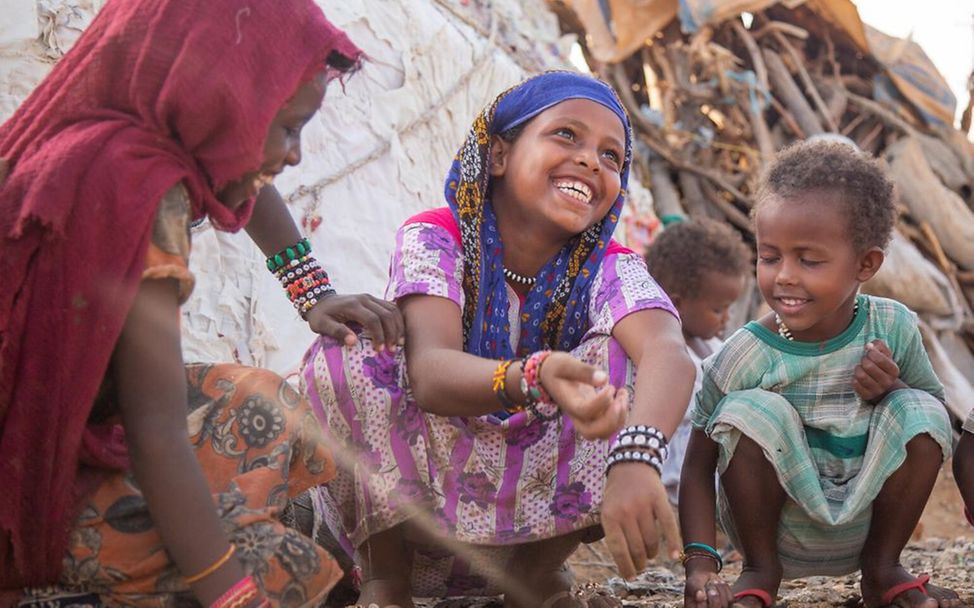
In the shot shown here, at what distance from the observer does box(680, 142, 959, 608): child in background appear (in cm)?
225

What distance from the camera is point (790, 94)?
652 centimetres

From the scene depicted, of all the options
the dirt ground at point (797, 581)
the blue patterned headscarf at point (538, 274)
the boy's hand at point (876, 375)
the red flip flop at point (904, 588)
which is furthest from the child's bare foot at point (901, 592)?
the blue patterned headscarf at point (538, 274)

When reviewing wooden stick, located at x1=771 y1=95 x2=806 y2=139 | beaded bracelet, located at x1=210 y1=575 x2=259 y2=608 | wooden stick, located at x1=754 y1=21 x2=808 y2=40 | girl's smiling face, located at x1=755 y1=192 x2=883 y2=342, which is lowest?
beaded bracelet, located at x1=210 y1=575 x2=259 y2=608

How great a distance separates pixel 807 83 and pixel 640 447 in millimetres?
5239

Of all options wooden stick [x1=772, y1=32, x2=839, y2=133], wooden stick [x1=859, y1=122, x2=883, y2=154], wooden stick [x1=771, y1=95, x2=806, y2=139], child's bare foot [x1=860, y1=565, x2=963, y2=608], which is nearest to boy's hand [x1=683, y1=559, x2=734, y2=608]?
child's bare foot [x1=860, y1=565, x2=963, y2=608]

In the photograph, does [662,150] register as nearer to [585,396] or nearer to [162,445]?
[585,396]

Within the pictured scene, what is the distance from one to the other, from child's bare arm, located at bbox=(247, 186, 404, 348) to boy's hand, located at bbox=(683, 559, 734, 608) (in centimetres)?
79

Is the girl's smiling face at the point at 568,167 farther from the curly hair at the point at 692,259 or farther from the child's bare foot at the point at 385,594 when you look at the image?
the curly hair at the point at 692,259

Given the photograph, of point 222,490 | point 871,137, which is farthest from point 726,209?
point 222,490

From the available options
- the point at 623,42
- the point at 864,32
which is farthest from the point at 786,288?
the point at 864,32

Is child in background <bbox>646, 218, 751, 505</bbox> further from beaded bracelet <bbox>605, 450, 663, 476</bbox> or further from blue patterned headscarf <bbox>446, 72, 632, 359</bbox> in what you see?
beaded bracelet <bbox>605, 450, 663, 476</bbox>

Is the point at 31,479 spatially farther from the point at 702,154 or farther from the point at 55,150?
the point at 702,154

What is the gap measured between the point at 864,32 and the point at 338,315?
5375mm

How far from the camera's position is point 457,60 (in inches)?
179
